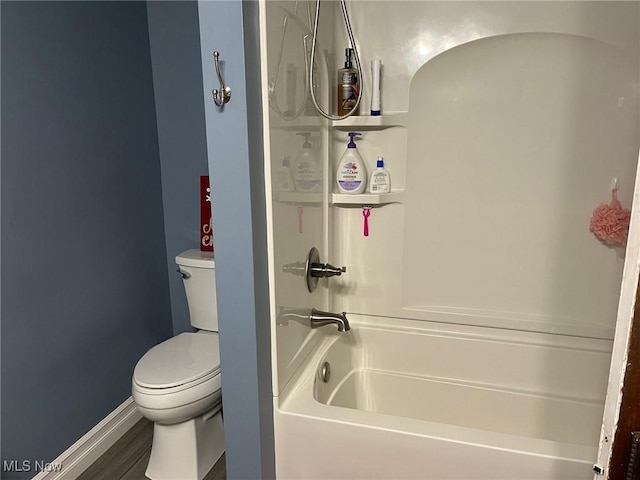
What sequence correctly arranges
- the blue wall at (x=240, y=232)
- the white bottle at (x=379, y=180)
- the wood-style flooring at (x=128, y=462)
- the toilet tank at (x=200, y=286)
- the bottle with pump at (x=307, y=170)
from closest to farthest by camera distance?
the blue wall at (x=240, y=232)
the bottle with pump at (x=307, y=170)
the white bottle at (x=379, y=180)
the wood-style flooring at (x=128, y=462)
the toilet tank at (x=200, y=286)

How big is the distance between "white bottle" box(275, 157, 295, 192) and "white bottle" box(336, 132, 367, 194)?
1.48 feet

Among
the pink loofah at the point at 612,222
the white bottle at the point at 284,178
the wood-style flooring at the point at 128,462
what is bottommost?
the wood-style flooring at the point at 128,462

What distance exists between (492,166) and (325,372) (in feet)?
3.28

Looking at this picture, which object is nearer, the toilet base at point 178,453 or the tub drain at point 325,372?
the tub drain at point 325,372

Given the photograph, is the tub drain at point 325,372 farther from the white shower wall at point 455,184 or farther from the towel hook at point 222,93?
the towel hook at point 222,93

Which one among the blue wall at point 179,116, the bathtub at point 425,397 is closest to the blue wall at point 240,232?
the bathtub at point 425,397

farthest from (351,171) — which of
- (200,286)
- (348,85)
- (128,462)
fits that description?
(128,462)

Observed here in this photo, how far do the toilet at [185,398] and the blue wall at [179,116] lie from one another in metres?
0.32

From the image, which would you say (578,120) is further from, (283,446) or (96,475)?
(96,475)

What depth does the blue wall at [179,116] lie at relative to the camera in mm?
2271

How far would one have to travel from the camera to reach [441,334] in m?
1.93

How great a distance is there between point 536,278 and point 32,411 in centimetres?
197

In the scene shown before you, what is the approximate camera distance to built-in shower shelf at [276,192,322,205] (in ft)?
4.41

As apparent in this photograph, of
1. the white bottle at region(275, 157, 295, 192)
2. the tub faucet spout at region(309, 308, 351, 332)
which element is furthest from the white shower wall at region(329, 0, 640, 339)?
the white bottle at region(275, 157, 295, 192)
